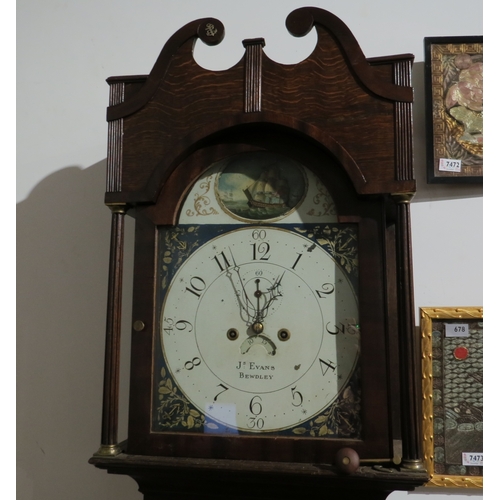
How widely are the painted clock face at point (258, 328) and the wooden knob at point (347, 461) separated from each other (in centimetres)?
5

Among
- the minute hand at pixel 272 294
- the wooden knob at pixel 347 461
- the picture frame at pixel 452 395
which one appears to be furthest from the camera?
the picture frame at pixel 452 395

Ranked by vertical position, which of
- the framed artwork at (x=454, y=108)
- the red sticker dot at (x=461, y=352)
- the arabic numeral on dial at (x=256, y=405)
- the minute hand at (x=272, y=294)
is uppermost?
the framed artwork at (x=454, y=108)

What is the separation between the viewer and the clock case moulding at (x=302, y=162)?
35.8 inches

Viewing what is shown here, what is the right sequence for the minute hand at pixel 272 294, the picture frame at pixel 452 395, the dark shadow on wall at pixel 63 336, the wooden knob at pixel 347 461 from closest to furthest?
the wooden knob at pixel 347 461, the minute hand at pixel 272 294, the picture frame at pixel 452 395, the dark shadow on wall at pixel 63 336

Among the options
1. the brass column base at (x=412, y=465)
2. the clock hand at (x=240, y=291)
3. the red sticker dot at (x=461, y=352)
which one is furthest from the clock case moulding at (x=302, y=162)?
the red sticker dot at (x=461, y=352)

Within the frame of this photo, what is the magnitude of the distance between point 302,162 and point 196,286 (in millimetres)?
270

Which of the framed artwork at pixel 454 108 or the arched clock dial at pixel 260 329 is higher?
the framed artwork at pixel 454 108

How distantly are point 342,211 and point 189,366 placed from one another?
13.9 inches

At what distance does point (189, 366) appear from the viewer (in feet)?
3.22

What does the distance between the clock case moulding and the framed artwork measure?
0.98ft

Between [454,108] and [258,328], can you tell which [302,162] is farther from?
[454,108]

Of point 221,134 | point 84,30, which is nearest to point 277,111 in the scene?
point 221,134

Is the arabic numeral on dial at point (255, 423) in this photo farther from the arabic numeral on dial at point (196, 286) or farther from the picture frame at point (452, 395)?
the picture frame at point (452, 395)

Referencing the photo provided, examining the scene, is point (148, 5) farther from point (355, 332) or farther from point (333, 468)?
point (333, 468)
